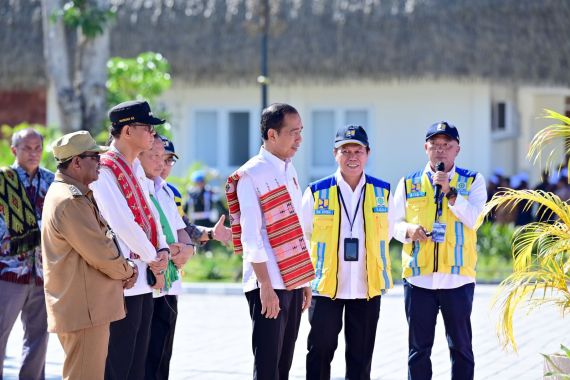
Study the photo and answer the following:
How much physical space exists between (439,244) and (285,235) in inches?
61.9

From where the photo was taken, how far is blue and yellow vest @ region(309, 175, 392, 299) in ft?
25.3

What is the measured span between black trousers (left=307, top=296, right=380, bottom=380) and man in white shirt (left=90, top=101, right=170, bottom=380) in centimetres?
132

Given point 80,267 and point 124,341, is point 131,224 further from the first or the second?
point 124,341

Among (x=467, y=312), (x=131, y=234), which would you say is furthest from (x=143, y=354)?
(x=467, y=312)

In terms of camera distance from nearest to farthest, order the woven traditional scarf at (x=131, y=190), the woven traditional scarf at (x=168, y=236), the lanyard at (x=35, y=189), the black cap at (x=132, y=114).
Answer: the woven traditional scarf at (x=131, y=190) → the black cap at (x=132, y=114) → the woven traditional scarf at (x=168, y=236) → the lanyard at (x=35, y=189)

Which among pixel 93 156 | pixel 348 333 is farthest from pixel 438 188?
pixel 93 156

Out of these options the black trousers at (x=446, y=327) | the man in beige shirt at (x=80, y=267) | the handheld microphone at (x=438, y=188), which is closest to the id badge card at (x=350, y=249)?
the black trousers at (x=446, y=327)

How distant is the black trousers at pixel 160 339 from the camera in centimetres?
786

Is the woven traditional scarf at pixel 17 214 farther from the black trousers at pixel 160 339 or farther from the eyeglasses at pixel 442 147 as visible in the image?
the eyeglasses at pixel 442 147

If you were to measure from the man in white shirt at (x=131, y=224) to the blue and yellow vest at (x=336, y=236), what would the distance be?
1.27 m

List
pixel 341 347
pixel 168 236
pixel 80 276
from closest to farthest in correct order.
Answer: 1. pixel 80 276
2. pixel 168 236
3. pixel 341 347

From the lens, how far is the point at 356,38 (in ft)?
68.4

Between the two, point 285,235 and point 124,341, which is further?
point 285,235

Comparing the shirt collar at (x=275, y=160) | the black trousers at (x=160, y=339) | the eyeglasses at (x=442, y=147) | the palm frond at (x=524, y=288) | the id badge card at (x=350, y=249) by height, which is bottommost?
the black trousers at (x=160, y=339)
